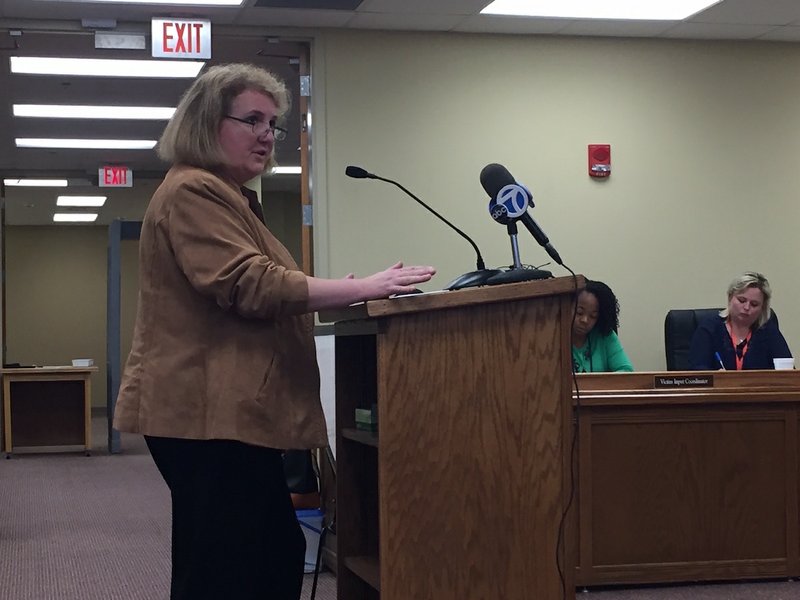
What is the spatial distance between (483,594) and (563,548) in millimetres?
175

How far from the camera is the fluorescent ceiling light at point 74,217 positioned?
54.4 ft

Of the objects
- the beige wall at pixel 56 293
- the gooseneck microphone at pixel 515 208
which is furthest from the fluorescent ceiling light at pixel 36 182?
the gooseneck microphone at pixel 515 208

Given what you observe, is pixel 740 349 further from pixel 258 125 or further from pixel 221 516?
pixel 221 516

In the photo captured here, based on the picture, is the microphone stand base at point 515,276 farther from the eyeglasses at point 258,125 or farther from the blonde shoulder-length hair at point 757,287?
the blonde shoulder-length hair at point 757,287

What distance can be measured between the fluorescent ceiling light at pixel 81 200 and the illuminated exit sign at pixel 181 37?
9711mm

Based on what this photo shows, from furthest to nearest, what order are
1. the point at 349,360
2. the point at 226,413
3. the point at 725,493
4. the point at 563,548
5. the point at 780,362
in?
1. the point at 780,362
2. the point at 725,493
3. the point at 349,360
4. the point at 563,548
5. the point at 226,413

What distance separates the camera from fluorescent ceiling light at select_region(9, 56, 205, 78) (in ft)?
24.2

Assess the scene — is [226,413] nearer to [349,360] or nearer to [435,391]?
[435,391]

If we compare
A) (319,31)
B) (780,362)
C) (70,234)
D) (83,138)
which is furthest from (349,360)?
(70,234)

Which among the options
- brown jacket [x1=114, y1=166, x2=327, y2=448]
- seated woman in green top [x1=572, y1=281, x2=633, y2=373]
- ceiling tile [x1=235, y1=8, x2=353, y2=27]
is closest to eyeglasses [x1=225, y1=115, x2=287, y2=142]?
brown jacket [x1=114, y1=166, x2=327, y2=448]

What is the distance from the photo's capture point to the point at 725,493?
4047 mm

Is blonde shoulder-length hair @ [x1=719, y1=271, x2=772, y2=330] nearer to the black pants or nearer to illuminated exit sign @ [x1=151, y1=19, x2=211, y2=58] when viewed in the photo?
illuminated exit sign @ [x1=151, y1=19, x2=211, y2=58]

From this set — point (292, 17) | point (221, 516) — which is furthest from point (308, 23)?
point (221, 516)

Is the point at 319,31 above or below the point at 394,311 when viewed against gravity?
above
